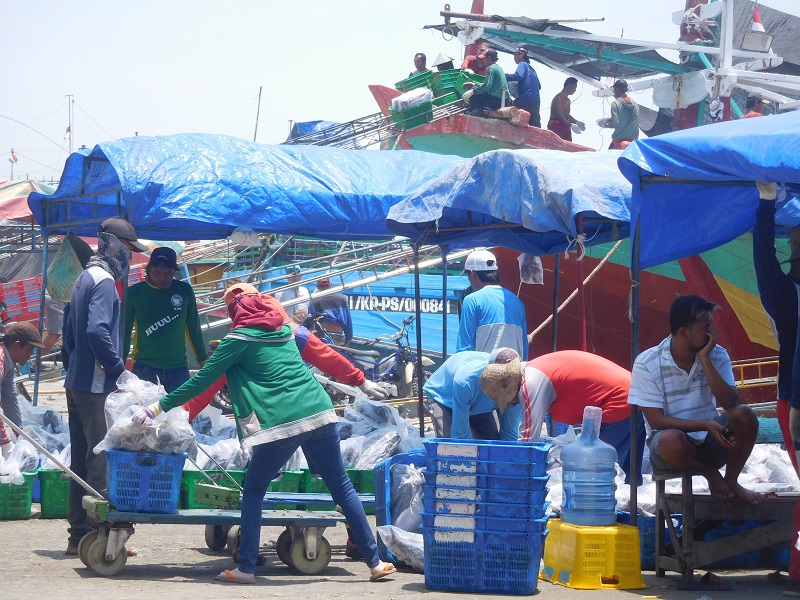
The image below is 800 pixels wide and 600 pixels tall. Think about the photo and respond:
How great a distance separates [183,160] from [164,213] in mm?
697

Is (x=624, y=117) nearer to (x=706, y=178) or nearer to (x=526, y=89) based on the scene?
(x=526, y=89)

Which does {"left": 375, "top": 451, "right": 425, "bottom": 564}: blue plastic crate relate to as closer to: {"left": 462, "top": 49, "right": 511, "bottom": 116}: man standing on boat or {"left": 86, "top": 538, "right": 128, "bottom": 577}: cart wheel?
{"left": 86, "top": 538, "right": 128, "bottom": 577}: cart wheel

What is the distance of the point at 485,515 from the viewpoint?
18.0 ft

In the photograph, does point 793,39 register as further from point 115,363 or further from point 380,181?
point 115,363

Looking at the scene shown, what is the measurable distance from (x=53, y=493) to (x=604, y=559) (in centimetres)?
438

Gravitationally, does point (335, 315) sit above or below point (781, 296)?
above

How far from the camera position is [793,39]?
27484 mm

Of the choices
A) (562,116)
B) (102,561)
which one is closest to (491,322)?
(102,561)

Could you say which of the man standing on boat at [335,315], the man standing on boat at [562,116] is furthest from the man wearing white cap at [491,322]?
the man standing on boat at [562,116]

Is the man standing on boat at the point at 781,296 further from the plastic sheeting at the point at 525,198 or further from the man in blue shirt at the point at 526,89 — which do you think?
the man in blue shirt at the point at 526,89

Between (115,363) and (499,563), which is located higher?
(115,363)

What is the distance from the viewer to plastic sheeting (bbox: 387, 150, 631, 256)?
750cm

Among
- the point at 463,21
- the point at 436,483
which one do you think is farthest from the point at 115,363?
the point at 463,21

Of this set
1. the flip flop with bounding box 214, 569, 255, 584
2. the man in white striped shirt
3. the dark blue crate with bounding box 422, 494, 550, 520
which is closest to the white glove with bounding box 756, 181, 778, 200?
the man in white striped shirt
